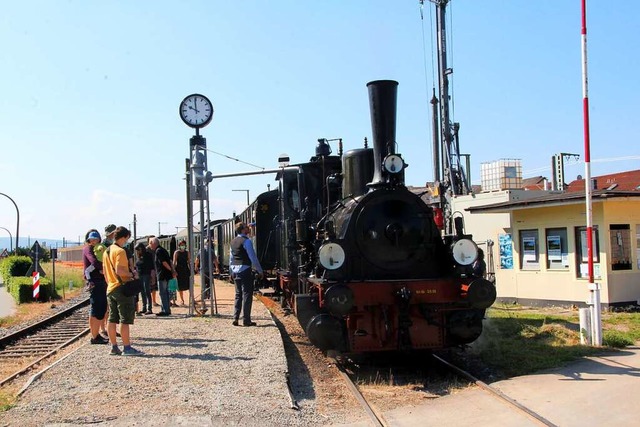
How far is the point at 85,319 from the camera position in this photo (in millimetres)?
14492

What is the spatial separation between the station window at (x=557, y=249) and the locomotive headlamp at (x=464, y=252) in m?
7.00

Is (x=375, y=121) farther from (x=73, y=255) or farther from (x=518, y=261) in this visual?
(x=73, y=255)

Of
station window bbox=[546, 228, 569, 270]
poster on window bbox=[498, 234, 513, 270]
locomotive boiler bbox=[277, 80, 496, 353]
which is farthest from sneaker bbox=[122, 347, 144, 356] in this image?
poster on window bbox=[498, 234, 513, 270]

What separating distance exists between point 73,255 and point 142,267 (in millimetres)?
69380

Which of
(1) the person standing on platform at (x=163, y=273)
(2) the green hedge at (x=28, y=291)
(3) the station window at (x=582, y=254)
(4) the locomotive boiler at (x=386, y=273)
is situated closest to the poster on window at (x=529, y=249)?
(3) the station window at (x=582, y=254)

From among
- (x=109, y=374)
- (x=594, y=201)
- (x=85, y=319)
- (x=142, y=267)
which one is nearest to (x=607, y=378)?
(x=109, y=374)

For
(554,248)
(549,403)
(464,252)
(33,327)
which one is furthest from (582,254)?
(33,327)

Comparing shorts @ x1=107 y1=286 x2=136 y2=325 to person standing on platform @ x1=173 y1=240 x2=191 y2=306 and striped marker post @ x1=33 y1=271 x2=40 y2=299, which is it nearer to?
person standing on platform @ x1=173 y1=240 x2=191 y2=306

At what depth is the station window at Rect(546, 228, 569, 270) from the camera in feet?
45.9

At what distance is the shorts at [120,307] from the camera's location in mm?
7996

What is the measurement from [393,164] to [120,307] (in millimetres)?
4015

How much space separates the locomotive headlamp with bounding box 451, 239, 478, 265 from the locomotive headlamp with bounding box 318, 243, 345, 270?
1.51m

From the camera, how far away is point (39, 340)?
11352mm

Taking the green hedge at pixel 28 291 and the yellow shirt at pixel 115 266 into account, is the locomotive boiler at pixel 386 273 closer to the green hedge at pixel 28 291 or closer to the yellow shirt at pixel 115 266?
the yellow shirt at pixel 115 266
